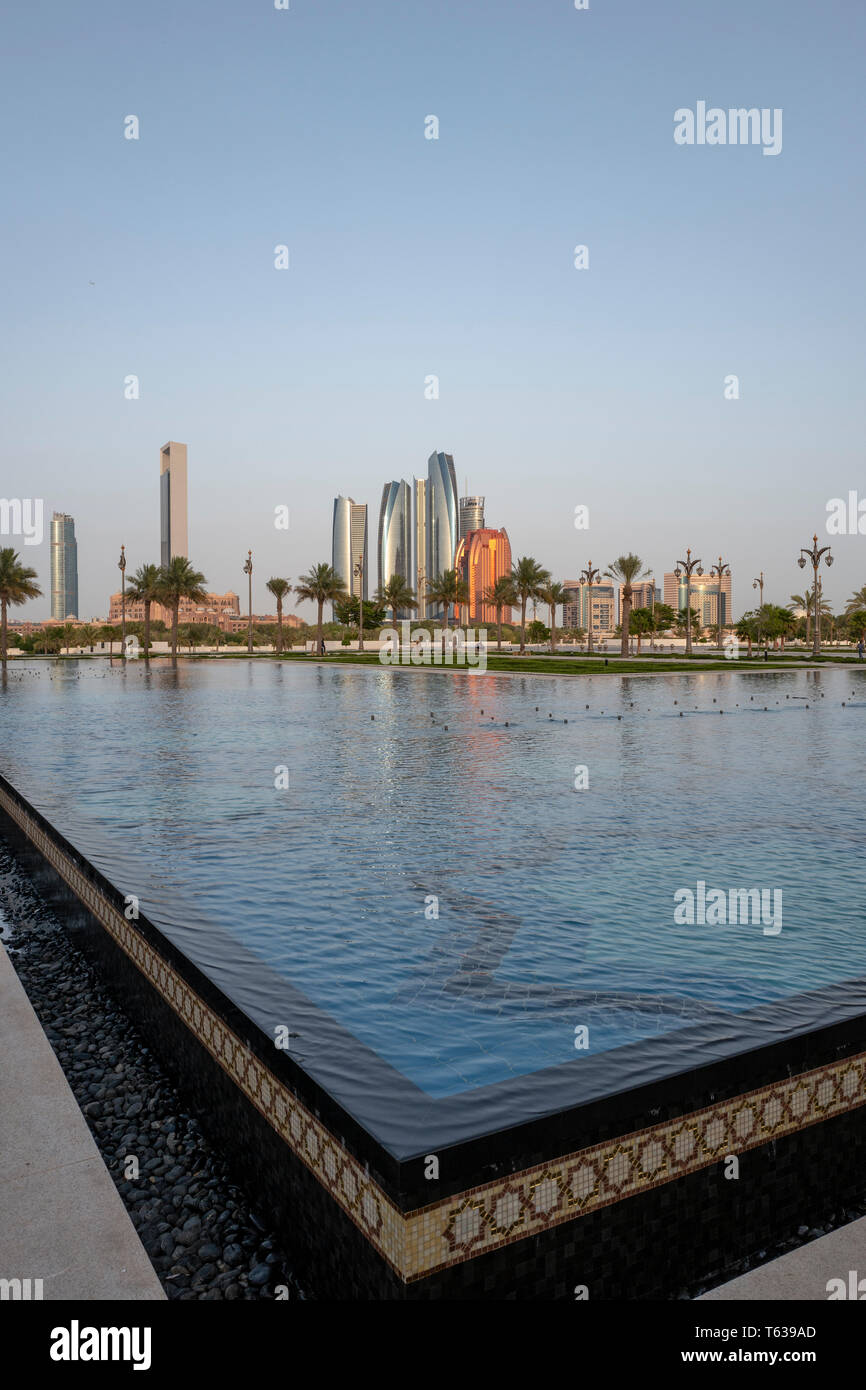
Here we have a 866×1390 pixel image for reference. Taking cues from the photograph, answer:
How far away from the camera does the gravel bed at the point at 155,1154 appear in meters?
3.66

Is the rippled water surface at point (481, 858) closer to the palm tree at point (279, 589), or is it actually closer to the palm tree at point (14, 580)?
the palm tree at point (14, 580)

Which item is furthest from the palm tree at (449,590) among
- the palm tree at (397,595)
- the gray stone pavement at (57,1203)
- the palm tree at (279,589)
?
the gray stone pavement at (57,1203)

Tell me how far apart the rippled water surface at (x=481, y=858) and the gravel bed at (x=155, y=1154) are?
2.79ft

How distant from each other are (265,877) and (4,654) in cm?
6643

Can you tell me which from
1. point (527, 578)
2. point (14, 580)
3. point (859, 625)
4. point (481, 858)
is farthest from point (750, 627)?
point (481, 858)

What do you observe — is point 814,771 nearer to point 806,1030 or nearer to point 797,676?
point 806,1030

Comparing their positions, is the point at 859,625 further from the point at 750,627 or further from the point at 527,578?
the point at 527,578

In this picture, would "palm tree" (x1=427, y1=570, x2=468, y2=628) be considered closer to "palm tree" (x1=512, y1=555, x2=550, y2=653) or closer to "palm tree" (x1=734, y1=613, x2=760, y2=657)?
"palm tree" (x1=512, y1=555, x2=550, y2=653)

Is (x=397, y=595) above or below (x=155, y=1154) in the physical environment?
above

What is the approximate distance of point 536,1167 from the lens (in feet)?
10.5

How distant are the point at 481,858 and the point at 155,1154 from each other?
14.3 feet

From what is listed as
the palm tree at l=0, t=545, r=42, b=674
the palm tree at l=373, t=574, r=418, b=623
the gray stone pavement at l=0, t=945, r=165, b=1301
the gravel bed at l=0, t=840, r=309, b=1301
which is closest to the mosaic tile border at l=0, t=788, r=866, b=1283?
the gravel bed at l=0, t=840, r=309, b=1301

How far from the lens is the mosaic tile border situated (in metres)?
3.00

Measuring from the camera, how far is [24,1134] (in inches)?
169
